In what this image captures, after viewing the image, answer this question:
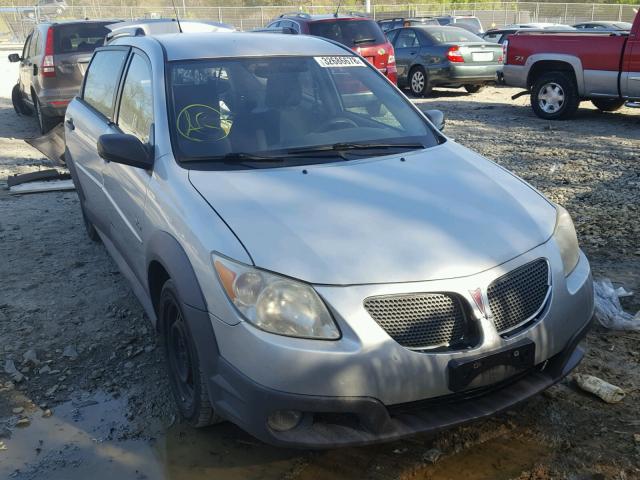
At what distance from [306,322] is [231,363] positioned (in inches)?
13.4

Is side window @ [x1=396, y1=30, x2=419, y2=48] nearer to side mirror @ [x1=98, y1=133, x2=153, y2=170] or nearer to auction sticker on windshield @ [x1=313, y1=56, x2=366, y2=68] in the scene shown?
auction sticker on windshield @ [x1=313, y1=56, x2=366, y2=68]

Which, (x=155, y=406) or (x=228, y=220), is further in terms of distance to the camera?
(x=155, y=406)

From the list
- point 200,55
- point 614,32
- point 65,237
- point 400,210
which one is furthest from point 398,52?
point 400,210

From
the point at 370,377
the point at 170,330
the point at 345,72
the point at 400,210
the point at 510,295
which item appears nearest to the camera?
the point at 370,377

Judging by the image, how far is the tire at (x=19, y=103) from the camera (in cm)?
1260

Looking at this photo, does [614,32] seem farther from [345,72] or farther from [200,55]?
[200,55]

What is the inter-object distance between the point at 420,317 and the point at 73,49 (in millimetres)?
9417

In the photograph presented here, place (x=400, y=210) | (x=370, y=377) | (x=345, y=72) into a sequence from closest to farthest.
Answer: (x=370, y=377) → (x=400, y=210) → (x=345, y=72)

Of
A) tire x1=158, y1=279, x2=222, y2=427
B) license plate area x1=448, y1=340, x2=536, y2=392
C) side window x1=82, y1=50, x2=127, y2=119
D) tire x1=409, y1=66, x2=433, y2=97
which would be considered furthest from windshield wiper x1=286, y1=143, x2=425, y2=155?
tire x1=409, y1=66, x2=433, y2=97

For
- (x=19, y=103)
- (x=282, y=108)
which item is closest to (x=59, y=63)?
(x=19, y=103)

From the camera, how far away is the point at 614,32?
10.2 meters

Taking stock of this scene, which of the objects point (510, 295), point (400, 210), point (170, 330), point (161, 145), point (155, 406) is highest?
point (161, 145)

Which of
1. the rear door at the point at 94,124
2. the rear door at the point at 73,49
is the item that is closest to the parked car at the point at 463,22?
the rear door at the point at 73,49

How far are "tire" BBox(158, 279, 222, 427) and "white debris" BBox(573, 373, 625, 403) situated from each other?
1809 millimetres
